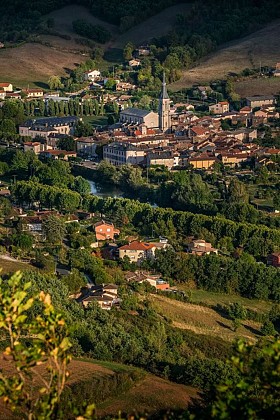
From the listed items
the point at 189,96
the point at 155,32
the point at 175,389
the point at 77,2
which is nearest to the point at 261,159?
the point at 189,96

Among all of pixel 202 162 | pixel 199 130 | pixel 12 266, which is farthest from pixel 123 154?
pixel 12 266

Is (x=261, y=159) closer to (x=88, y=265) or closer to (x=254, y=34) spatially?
(x=88, y=265)

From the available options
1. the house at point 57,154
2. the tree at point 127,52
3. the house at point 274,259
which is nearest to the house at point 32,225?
the house at point 274,259

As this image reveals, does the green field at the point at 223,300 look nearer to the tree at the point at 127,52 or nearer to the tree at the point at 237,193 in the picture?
the tree at the point at 237,193

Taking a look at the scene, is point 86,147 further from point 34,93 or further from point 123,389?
point 123,389

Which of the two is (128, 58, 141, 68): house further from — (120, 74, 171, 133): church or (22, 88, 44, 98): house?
(120, 74, 171, 133): church

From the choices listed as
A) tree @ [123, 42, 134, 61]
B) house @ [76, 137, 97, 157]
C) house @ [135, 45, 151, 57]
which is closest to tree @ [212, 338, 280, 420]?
house @ [76, 137, 97, 157]

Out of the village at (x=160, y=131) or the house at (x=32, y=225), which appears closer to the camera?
the house at (x=32, y=225)
